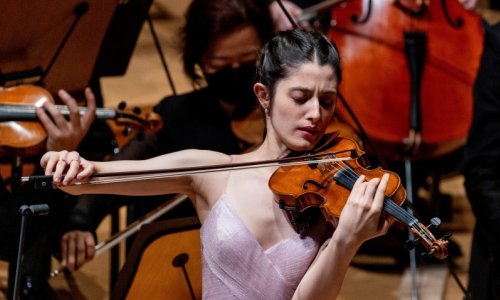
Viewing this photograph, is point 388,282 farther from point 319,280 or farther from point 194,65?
point 319,280

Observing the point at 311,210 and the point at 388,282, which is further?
the point at 388,282

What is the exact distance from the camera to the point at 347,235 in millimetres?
1517

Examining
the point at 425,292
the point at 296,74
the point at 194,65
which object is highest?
the point at 296,74

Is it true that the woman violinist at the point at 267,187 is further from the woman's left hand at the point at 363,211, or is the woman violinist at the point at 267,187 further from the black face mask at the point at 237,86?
the black face mask at the point at 237,86

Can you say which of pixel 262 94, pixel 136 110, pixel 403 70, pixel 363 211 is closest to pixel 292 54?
pixel 262 94

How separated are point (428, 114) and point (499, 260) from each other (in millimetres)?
673

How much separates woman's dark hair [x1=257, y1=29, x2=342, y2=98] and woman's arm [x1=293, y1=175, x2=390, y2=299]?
252 mm

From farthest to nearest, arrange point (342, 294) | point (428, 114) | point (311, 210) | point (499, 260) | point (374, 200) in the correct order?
point (428, 114), point (499, 260), point (342, 294), point (311, 210), point (374, 200)

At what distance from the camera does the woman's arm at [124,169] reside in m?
1.54

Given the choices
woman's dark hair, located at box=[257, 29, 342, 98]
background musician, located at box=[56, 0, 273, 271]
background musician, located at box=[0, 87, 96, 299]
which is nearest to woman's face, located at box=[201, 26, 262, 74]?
background musician, located at box=[56, 0, 273, 271]

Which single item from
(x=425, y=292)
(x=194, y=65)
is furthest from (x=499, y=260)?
(x=194, y=65)

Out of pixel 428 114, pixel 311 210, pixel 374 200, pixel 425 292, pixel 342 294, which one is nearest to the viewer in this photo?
pixel 374 200

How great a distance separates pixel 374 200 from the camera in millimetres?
1498

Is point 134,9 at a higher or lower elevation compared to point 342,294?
higher
